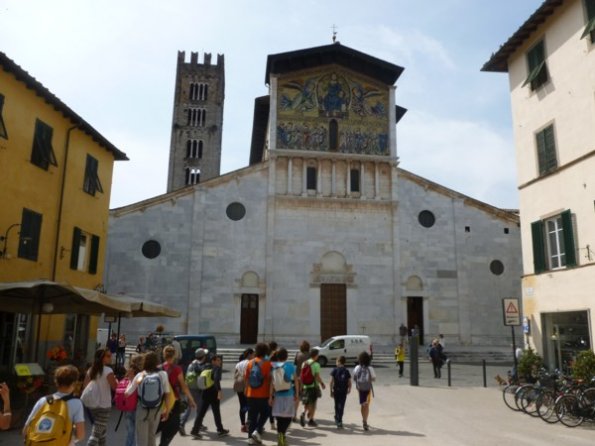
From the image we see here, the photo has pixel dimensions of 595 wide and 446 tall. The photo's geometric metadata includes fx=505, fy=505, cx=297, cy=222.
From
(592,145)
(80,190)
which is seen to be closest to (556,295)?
(592,145)

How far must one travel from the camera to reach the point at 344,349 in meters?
24.2

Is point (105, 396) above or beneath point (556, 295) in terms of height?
beneath

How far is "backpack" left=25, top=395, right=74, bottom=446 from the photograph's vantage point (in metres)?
4.58

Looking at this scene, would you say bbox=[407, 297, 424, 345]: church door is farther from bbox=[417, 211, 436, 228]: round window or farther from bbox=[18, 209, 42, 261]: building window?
bbox=[18, 209, 42, 261]: building window

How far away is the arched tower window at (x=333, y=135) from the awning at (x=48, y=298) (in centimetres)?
1999

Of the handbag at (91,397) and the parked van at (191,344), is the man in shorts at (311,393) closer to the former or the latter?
the handbag at (91,397)

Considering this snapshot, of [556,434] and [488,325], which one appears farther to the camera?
[488,325]

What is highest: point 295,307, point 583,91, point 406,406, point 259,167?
point 259,167

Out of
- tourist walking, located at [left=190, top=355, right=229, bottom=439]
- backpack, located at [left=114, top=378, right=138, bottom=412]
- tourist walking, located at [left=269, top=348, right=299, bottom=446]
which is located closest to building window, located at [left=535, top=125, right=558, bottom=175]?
tourist walking, located at [left=269, top=348, right=299, bottom=446]

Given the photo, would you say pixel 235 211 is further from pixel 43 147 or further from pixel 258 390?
pixel 258 390

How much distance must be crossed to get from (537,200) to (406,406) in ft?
24.8

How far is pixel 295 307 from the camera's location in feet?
94.6

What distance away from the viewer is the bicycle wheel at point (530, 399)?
1150cm

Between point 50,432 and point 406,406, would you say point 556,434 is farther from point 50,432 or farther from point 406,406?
point 50,432
